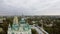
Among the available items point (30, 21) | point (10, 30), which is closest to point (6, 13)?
point (10, 30)

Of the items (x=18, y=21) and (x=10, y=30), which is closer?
(x=10, y=30)

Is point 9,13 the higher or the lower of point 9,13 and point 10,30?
the higher

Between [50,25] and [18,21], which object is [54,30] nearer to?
[50,25]

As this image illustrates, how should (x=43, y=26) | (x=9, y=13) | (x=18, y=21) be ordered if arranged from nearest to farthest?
(x=9, y=13), (x=18, y=21), (x=43, y=26)

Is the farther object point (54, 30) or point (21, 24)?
point (54, 30)

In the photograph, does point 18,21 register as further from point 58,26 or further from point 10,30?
point 58,26

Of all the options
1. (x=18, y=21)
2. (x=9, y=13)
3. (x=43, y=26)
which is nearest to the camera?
(x=9, y=13)

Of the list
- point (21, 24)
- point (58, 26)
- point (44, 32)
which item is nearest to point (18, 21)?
point (21, 24)

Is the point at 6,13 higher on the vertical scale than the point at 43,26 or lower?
higher
